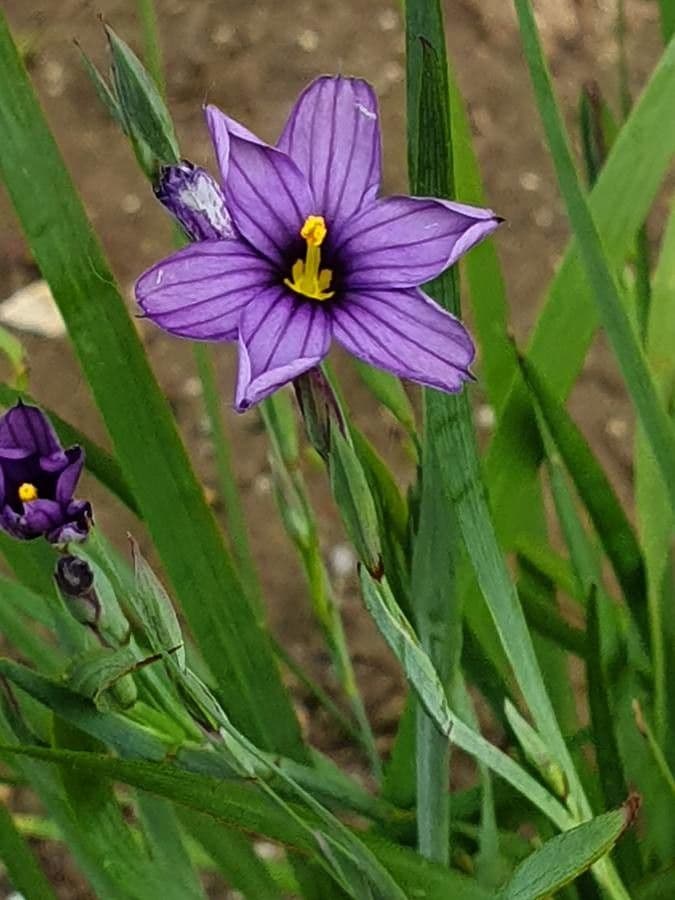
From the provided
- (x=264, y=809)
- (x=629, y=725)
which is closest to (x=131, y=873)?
(x=264, y=809)

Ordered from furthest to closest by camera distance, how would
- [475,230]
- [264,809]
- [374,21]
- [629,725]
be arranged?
[374,21]
[629,725]
[264,809]
[475,230]

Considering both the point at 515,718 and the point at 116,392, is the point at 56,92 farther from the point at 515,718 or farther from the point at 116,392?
the point at 515,718

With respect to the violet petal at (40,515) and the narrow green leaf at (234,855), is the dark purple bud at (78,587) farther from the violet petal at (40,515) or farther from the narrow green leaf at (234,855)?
the narrow green leaf at (234,855)

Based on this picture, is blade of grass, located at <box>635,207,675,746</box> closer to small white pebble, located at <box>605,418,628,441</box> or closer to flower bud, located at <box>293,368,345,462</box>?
flower bud, located at <box>293,368,345,462</box>

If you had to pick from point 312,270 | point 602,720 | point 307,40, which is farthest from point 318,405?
point 307,40

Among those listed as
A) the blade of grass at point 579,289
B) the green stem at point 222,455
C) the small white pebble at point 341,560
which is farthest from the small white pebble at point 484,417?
the blade of grass at point 579,289

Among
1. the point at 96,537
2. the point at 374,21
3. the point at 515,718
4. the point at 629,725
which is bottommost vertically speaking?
the point at 629,725
